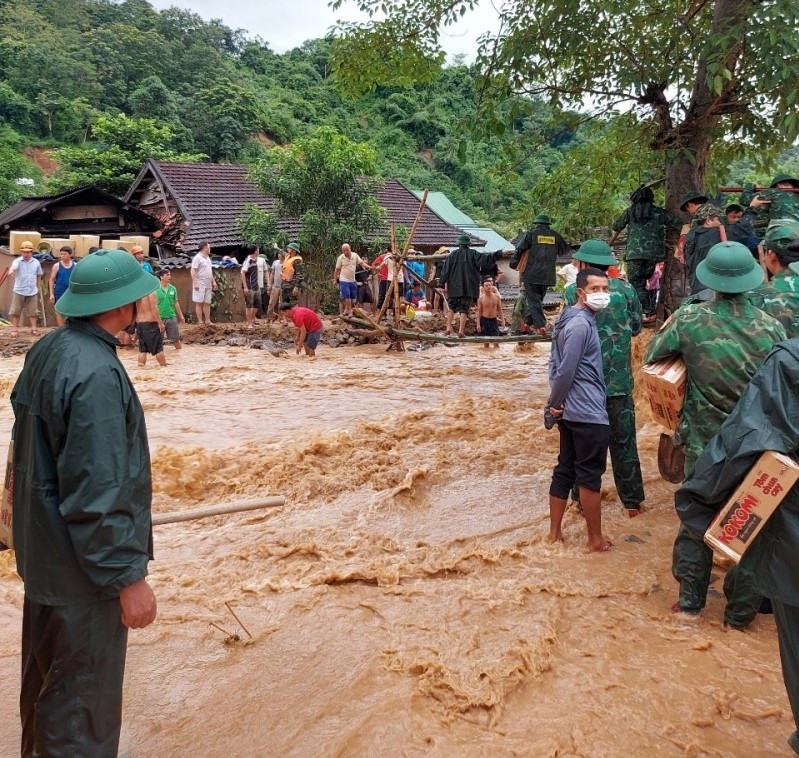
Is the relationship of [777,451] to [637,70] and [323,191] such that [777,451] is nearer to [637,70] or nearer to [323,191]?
[637,70]

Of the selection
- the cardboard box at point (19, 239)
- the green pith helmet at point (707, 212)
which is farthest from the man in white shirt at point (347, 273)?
the green pith helmet at point (707, 212)

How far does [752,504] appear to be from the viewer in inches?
88.4

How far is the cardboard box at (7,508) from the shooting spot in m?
2.37

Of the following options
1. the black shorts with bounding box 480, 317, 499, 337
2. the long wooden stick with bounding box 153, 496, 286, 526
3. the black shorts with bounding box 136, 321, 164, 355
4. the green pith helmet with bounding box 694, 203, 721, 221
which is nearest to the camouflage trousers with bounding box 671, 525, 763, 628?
the long wooden stick with bounding box 153, 496, 286, 526

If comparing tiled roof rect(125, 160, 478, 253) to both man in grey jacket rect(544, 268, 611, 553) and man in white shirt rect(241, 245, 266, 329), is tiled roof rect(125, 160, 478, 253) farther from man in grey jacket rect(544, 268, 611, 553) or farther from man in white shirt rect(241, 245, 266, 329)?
man in grey jacket rect(544, 268, 611, 553)

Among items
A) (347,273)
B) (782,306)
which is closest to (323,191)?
(347,273)

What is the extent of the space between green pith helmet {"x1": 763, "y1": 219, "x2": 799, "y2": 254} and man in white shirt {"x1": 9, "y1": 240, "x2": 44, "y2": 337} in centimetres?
1261

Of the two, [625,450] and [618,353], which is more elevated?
[618,353]

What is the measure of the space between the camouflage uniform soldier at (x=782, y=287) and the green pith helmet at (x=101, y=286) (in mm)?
3181

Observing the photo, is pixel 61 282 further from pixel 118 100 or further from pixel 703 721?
pixel 118 100

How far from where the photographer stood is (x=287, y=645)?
3613 millimetres

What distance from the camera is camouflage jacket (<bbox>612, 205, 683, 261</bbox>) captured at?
7.52 m

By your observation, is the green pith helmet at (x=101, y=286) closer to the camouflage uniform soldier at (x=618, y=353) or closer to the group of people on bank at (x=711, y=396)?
the group of people on bank at (x=711, y=396)

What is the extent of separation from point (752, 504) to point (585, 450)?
84.8 inches
